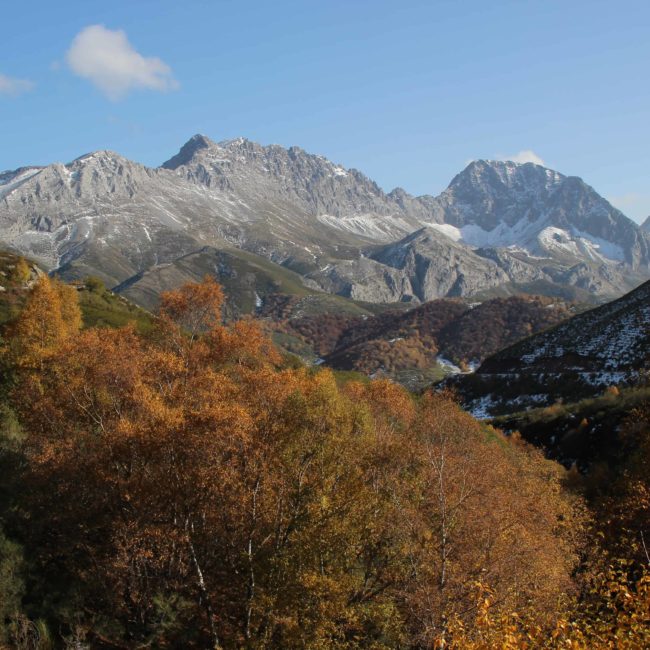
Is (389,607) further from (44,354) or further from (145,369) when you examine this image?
(44,354)

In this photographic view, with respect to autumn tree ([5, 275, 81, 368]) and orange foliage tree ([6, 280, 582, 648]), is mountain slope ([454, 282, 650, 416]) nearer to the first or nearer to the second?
orange foliage tree ([6, 280, 582, 648])

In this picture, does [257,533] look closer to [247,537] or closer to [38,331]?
[247,537]

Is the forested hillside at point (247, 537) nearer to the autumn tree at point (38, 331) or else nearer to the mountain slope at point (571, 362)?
the autumn tree at point (38, 331)

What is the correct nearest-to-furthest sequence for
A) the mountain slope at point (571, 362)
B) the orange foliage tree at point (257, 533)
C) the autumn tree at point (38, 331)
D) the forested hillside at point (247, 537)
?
the forested hillside at point (247, 537), the orange foliage tree at point (257, 533), the autumn tree at point (38, 331), the mountain slope at point (571, 362)

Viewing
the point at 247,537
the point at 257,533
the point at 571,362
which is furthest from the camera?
the point at 571,362

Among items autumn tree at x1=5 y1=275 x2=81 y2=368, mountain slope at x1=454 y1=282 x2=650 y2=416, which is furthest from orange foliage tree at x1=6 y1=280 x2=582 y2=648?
mountain slope at x1=454 y1=282 x2=650 y2=416

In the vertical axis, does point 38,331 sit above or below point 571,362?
above

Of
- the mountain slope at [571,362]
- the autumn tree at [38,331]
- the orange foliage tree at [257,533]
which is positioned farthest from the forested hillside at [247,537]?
the mountain slope at [571,362]

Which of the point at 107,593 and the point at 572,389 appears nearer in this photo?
the point at 107,593

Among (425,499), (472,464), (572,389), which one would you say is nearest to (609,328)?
(572,389)

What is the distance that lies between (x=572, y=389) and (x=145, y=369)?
133025mm

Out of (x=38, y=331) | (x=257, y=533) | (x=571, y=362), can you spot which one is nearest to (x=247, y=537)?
(x=257, y=533)

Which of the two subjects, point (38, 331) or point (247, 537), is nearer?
point (247, 537)

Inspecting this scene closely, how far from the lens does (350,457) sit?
128 ft
